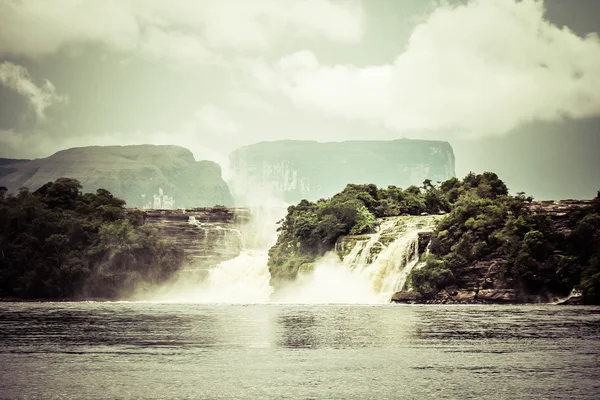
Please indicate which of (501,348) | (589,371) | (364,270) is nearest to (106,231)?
(364,270)

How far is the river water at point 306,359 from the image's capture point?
2705 centimetres

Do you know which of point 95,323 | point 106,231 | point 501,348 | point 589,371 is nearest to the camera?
point 589,371

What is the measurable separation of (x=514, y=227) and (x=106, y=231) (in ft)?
208

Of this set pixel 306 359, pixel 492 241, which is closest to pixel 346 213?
pixel 492 241

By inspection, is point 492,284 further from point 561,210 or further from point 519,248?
point 561,210

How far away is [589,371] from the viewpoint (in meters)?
30.3

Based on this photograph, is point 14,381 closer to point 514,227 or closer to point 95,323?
point 95,323

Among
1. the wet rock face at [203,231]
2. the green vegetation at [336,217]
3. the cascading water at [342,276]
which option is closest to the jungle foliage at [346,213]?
the green vegetation at [336,217]

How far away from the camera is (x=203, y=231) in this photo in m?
158

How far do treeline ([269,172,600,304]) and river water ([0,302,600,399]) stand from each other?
25.6 metres

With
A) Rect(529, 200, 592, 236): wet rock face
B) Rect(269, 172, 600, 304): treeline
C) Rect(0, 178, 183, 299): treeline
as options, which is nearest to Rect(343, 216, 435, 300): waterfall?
Rect(269, 172, 600, 304): treeline

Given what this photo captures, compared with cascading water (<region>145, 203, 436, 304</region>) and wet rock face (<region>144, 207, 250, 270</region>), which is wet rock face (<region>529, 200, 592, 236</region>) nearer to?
cascading water (<region>145, 203, 436, 304</region>)

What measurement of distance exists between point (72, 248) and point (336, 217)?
41.3 meters

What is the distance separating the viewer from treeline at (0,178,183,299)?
358 feet
